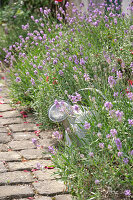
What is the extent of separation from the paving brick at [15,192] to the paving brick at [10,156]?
638 mm

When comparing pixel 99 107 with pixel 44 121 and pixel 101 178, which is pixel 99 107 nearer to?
pixel 101 178

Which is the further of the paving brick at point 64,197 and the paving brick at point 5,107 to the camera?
the paving brick at point 5,107

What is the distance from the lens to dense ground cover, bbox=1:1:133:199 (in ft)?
9.03

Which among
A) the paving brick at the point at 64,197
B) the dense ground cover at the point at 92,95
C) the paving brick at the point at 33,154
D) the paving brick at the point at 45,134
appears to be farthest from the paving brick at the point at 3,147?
the paving brick at the point at 64,197

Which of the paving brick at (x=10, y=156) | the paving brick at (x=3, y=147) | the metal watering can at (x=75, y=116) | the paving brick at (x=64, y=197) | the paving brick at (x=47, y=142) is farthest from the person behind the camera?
the paving brick at (x=47, y=142)

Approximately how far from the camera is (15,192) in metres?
3.10

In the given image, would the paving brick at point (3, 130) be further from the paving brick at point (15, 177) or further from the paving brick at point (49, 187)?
the paving brick at point (49, 187)

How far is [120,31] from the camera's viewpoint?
16.2ft

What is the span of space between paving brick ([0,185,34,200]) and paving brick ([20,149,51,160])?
0.67 metres

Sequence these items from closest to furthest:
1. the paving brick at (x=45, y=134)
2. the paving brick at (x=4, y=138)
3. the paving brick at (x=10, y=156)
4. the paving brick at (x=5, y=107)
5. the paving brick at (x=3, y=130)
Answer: the paving brick at (x=10, y=156) → the paving brick at (x=4, y=138) → the paving brick at (x=45, y=134) → the paving brick at (x=3, y=130) → the paving brick at (x=5, y=107)

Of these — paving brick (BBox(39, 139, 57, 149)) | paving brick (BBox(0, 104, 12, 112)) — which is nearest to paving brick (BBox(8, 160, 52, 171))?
paving brick (BBox(39, 139, 57, 149))

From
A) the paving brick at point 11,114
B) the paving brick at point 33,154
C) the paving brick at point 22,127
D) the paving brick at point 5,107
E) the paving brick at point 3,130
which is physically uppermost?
the paving brick at point 5,107

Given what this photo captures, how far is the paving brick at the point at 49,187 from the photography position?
3114mm

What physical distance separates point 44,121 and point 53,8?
5.19 m
